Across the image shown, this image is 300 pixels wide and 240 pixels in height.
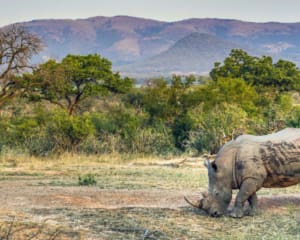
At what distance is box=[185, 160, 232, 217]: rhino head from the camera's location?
11930 mm

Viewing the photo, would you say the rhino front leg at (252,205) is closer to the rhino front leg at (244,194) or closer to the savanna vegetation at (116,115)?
the rhino front leg at (244,194)

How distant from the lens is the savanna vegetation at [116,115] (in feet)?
91.2

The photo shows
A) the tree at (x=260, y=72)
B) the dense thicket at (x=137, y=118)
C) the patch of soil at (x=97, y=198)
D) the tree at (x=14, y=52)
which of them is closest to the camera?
the patch of soil at (x=97, y=198)

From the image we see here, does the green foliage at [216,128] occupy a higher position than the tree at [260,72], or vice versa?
the tree at [260,72]

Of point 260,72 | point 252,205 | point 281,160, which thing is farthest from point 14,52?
point 260,72

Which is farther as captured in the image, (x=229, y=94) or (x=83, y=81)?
(x=83, y=81)

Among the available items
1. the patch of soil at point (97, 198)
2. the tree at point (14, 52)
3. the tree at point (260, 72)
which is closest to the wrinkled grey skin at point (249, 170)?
the patch of soil at point (97, 198)

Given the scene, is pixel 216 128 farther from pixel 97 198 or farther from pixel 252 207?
pixel 252 207

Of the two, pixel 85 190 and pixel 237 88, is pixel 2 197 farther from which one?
pixel 237 88

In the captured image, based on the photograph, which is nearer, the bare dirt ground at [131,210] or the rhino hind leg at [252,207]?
the bare dirt ground at [131,210]

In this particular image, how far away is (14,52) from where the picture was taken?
90.0 ft

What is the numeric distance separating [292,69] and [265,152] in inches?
1390

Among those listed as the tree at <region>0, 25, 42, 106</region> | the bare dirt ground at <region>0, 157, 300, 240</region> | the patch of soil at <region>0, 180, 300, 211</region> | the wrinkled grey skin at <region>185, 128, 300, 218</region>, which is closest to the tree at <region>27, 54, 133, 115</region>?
the tree at <region>0, 25, 42, 106</region>

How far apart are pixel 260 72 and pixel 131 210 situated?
3404 centimetres
